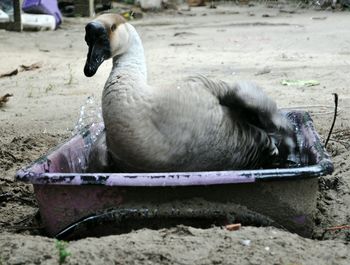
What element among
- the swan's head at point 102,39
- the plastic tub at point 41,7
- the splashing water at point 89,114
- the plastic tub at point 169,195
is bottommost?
the plastic tub at point 41,7

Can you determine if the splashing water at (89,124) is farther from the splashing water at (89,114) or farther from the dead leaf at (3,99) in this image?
the dead leaf at (3,99)

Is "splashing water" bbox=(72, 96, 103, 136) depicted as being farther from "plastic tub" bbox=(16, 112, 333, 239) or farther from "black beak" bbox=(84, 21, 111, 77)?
"plastic tub" bbox=(16, 112, 333, 239)

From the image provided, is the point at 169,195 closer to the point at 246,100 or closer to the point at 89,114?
the point at 246,100

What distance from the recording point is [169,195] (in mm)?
2820

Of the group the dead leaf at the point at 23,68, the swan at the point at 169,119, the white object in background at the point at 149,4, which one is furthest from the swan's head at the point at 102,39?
the white object in background at the point at 149,4

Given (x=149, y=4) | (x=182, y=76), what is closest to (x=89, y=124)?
(x=182, y=76)

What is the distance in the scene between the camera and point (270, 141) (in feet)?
10.9

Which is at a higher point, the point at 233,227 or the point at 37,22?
the point at 233,227

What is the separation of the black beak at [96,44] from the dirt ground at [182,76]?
0.77 metres

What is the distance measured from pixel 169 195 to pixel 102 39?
29.3 inches

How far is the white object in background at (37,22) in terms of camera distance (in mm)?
10914

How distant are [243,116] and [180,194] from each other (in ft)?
2.07

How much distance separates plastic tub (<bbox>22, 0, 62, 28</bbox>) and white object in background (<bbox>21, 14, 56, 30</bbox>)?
0.19 metres

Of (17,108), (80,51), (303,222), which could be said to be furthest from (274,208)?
(80,51)
